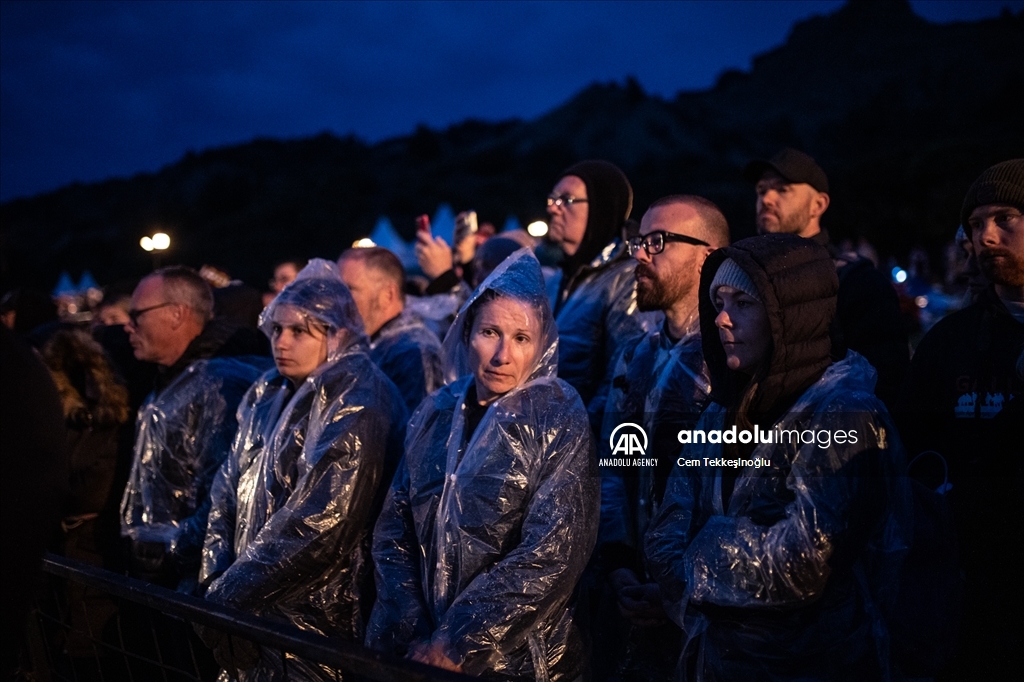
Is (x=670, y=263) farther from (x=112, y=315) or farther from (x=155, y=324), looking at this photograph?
(x=112, y=315)

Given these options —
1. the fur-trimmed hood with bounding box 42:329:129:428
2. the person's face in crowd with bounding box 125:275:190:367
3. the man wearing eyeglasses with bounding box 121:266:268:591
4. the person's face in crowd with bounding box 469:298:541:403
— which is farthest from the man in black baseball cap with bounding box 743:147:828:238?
the fur-trimmed hood with bounding box 42:329:129:428

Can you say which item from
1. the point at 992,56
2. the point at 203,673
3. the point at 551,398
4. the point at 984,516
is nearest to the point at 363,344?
the point at 551,398

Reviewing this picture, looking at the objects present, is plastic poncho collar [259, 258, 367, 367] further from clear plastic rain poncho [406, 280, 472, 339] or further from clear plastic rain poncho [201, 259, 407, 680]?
clear plastic rain poncho [406, 280, 472, 339]

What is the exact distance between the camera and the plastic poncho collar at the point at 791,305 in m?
2.34

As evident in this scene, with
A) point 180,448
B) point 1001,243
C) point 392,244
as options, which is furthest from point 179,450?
point 392,244

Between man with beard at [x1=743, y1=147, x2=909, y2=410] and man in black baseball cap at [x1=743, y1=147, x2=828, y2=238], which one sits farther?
man in black baseball cap at [x1=743, y1=147, x2=828, y2=238]

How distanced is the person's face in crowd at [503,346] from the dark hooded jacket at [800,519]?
2.48ft

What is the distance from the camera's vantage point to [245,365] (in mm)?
4406

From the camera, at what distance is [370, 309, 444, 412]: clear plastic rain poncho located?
4520 mm

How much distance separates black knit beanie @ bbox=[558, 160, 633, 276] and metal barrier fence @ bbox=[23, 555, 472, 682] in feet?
7.86

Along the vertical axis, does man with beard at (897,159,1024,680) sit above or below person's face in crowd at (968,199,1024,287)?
below

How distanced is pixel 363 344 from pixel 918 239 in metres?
34.0

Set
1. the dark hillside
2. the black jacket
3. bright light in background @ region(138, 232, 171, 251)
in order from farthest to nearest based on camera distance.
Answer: the dark hillside
bright light in background @ region(138, 232, 171, 251)
the black jacket

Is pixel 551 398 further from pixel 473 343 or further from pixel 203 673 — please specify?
pixel 203 673
